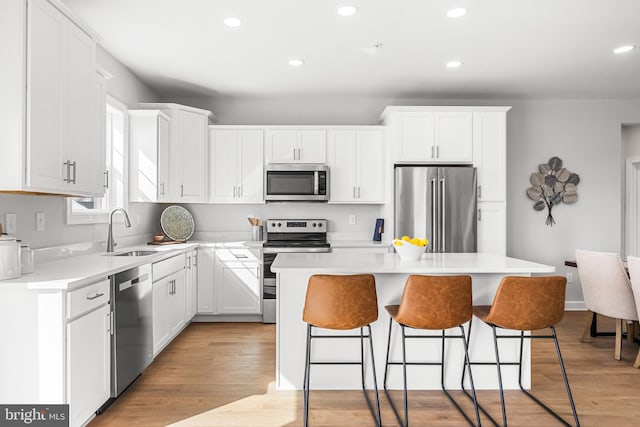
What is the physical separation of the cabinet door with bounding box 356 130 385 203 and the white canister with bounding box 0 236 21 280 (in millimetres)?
3407

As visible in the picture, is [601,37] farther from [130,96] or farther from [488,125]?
[130,96]

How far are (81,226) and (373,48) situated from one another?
275 centimetres

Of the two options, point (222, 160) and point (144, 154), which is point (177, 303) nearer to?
point (144, 154)

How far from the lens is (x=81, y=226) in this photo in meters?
3.27

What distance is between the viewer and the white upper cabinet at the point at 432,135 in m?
4.60

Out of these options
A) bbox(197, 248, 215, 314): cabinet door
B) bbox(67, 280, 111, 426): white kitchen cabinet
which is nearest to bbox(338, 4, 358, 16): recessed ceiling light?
bbox(67, 280, 111, 426): white kitchen cabinet

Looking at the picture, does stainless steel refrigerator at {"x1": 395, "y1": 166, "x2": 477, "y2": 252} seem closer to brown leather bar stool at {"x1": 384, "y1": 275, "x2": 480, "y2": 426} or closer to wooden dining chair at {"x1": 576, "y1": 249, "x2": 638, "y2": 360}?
wooden dining chair at {"x1": 576, "y1": 249, "x2": 638, "y2": 360}

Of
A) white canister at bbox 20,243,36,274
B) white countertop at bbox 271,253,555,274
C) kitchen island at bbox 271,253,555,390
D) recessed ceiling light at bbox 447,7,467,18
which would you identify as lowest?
kitchen island at bbox 271,253,555,390

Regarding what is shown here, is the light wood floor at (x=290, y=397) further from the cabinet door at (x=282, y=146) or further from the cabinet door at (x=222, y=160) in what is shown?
the cabinet door at (x=282, y=146)

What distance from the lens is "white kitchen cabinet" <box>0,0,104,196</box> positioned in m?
2.07

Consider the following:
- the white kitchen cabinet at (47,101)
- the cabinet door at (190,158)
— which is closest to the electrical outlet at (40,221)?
the white kitchen cabinet at (47,101)

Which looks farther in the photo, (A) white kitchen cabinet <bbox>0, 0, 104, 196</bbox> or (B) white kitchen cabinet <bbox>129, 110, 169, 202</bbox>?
(B) white kitchen cabinet <bbox>129, 110, 169, 202</bbox>

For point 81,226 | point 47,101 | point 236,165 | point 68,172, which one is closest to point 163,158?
point 236,165

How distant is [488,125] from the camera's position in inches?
182
